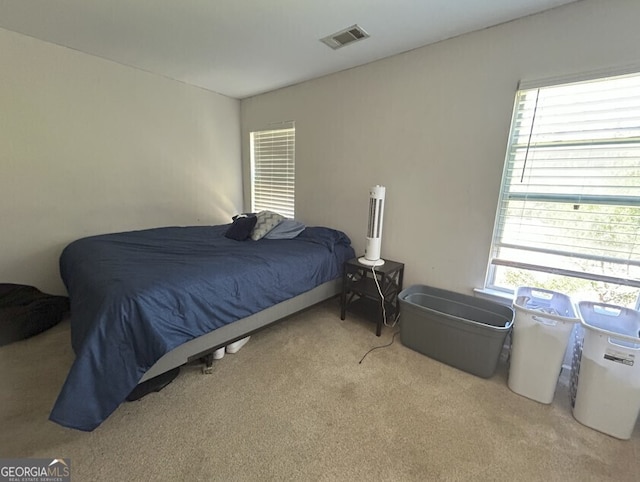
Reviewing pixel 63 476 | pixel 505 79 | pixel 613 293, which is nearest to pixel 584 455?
pixel 613 293

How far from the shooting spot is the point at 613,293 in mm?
1769

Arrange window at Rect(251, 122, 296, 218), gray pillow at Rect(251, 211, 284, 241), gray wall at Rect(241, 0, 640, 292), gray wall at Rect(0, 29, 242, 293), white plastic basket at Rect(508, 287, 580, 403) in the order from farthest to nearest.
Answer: window at Rect(251, 122, 296, 218), gray pillow at Rect(251, 211, 284, 241), gray wall at Rect(0, 29, 242, 293), gray wall at Rect(241, 0, 640, 292), white plastic basket at Rect(508, 287, 580, 403)

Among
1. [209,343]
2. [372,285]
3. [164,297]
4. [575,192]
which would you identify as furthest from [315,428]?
[575,192]

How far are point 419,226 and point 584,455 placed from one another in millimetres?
1702

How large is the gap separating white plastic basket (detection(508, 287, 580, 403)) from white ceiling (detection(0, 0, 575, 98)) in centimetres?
192

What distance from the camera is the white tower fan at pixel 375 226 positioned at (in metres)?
2.45

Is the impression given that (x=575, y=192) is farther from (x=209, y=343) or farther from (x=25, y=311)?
(x=25, y=311)

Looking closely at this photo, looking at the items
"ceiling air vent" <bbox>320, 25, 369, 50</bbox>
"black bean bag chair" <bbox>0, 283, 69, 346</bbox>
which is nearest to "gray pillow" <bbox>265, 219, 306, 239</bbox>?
"ceiling air vent" <bbox>320, 25, 369, 50</bbox>

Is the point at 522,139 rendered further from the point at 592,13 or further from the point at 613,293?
the point at 613,293

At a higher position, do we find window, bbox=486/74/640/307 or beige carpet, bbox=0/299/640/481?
window, bbox=486/74/640/307

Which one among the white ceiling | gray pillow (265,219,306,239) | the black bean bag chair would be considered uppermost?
the white ceiling

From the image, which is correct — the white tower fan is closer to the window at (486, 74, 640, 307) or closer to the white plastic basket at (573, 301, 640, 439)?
the window at (486, 74, 640, 307)

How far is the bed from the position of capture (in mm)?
1341

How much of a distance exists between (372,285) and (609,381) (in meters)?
1.54
